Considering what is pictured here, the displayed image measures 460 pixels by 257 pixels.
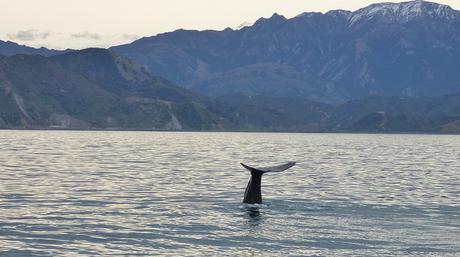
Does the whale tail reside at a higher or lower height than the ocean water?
higher

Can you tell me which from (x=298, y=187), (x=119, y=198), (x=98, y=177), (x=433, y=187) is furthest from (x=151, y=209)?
(x=433, y=187)

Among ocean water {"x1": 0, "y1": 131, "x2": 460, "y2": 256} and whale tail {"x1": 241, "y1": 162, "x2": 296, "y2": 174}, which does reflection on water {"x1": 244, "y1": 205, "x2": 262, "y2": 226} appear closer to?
ocean water {"x1": 0, "y1": 131, "x2": 460, "y2": 256}

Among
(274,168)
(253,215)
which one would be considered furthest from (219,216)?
(274,168)

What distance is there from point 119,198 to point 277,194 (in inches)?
574

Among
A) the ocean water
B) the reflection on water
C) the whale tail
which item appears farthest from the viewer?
the whale tail

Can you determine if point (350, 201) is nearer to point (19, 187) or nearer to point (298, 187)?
point (298, 187)

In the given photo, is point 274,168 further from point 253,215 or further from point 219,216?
point 219,216

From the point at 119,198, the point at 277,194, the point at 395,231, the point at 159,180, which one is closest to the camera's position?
the point at 395,231

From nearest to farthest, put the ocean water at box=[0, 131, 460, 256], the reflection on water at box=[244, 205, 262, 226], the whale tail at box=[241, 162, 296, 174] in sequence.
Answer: the ocean water at box=[0, 131, 460, 256] → the reflection on water at box=[244, 205, 262, 226] → the whale tail at box=[241, 162, 296, 174]

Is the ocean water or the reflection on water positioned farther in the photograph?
the reflection on water

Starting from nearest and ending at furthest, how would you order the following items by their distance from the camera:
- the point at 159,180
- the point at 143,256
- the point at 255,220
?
the point at 143,256 < the point at 255,220 < the point at 159,180

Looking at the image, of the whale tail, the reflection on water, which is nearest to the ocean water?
the reflection on water

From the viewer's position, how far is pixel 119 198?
6031 cm

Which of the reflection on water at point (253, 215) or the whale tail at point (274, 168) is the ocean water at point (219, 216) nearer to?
the reflection on water at point (253, 215)
